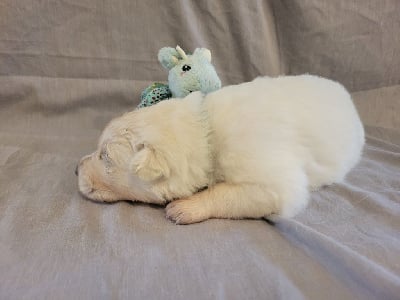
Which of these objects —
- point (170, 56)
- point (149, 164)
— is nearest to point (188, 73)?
point (170, 56)

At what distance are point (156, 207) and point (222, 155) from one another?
0.92ft

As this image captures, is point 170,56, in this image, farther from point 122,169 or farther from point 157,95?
point 122,169

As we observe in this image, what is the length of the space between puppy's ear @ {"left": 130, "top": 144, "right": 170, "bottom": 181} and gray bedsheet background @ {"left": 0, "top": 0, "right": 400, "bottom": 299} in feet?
0.49

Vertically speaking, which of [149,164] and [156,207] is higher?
[149,164]

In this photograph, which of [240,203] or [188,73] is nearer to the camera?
[240,203]

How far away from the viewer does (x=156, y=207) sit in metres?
1.51

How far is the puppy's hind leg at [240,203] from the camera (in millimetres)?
1405

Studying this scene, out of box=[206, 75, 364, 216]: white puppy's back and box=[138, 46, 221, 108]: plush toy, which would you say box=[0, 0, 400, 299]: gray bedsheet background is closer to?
box=[206, 75, 364, 216]: white puppy's back

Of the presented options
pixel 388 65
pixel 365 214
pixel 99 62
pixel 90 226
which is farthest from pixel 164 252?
pixel 388 65

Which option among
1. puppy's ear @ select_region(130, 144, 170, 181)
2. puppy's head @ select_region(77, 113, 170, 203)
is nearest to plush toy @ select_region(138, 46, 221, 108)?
puppy's head @ select_region(77, 113, 170, 203)

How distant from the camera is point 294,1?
86.4 inches

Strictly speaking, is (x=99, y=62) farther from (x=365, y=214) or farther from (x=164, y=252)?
(x=365, y=214)

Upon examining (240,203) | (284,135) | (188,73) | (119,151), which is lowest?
(240,203)

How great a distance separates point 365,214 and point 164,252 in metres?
0.66
